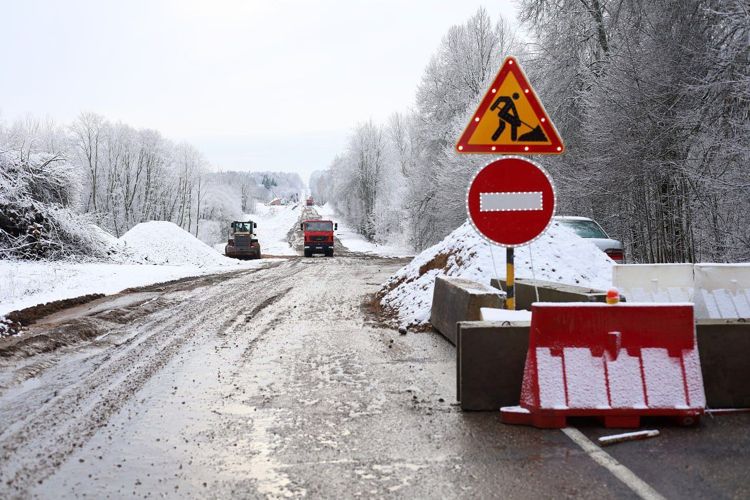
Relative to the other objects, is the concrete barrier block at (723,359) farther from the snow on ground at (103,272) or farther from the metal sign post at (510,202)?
the snow on ground at (103,272)

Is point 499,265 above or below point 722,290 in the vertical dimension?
above

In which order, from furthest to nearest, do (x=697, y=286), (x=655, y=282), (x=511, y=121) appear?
(x=655, y=282) → (x=697, y=286) → (x=511, y=121)

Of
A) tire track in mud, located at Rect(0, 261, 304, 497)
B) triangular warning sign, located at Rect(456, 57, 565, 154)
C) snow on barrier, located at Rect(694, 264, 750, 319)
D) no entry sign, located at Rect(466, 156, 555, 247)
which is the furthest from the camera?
snow on barrier, located at Rect(694, 264, 750, 319)

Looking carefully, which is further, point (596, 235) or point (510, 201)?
point (596, 235)

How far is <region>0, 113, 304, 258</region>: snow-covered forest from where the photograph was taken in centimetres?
2061

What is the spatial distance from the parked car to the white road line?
28.1 feet

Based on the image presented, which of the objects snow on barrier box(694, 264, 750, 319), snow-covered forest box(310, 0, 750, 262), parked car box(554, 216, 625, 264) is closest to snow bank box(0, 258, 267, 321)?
snow on barrier box(694, 264, 750, 319)

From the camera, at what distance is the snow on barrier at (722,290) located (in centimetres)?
596

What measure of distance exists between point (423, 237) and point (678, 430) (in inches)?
1408

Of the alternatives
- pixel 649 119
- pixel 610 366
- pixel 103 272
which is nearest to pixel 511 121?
pixel 610 366

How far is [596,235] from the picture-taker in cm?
1293

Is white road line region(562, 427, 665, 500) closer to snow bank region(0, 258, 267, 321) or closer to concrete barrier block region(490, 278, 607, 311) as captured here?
concrete barrier block region(490, 278, 607, 311)

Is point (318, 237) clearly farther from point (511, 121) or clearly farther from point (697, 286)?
point (511, 121)

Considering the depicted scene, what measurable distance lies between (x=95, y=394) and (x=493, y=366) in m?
3.62
